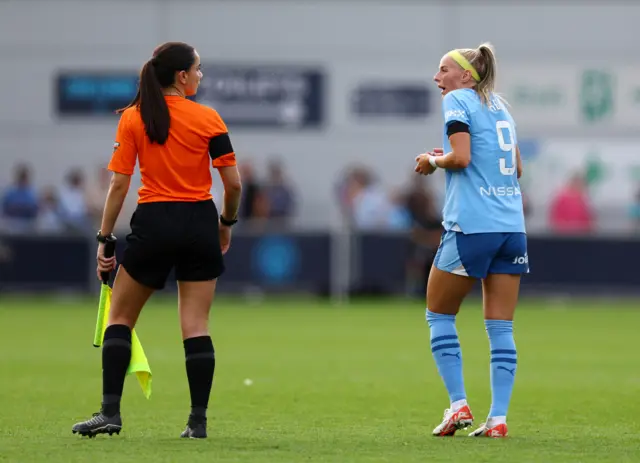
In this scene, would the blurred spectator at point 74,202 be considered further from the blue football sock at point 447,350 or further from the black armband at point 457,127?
the black armband at point 457,127

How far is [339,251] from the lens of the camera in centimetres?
2323

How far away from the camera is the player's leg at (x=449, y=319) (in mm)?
7863

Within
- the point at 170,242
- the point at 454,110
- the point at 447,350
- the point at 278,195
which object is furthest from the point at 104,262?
the point at 278,195

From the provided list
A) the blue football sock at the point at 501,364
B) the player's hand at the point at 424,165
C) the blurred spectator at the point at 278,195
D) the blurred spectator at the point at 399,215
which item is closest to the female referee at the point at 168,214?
the player's hand at the point at 424,165

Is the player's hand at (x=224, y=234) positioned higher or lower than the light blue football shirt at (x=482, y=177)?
lower

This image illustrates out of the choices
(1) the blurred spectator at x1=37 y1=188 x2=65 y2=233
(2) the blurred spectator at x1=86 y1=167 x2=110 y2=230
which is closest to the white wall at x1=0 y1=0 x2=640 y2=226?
(2) the blurred spectator at x1=86 y1=167 x2=110 y2=230

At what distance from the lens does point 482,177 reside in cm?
786

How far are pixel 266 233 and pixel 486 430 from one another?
50.2ft

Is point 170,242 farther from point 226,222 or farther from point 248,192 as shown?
point 248,192

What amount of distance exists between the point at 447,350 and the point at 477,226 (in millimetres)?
686

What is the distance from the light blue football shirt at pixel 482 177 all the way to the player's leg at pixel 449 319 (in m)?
0.15

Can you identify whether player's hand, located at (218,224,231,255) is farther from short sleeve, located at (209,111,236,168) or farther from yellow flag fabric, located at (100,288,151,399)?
yellow flag fabric, located at (100,288,151,399)

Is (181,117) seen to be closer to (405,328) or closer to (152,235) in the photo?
(152,235)

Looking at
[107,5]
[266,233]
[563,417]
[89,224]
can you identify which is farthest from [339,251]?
[563,417]
